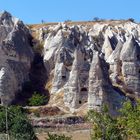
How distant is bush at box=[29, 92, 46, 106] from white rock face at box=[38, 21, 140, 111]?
142cm

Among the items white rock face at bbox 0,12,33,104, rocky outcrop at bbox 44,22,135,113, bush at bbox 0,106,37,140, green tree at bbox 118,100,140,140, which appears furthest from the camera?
white rock face at bbox 0,12,33,104

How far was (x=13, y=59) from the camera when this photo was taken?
200 ft

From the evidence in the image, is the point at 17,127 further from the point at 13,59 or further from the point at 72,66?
the point at 13,59

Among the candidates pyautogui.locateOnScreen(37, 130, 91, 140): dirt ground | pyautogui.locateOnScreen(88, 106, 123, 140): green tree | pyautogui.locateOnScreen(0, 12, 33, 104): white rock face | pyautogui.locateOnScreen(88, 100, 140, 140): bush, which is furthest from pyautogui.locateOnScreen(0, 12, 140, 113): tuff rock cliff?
pyautogui.locateOnScreen(88, 106, 123, 140): green tree

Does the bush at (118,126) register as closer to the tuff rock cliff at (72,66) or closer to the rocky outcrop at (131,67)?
the tuff rock cliff at (72,66)

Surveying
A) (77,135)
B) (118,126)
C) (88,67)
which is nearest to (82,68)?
(88,67)

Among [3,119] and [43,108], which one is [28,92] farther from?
[3,119]

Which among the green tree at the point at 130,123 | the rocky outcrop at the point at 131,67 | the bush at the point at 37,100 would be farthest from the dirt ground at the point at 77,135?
the rocky outcrop at the point at 131,67

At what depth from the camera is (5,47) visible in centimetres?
6106

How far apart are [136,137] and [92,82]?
17.1 metres

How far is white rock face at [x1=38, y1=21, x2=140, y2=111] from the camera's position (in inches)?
2133

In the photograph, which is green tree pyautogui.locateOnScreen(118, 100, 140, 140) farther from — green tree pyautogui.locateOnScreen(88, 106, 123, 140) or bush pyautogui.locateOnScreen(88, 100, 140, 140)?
green tree pyautogui.locateOnScreen(88, 106, 123, 140)

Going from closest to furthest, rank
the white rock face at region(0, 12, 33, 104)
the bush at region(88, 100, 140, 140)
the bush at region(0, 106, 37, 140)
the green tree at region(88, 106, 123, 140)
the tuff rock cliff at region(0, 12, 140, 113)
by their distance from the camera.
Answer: the bush at region(88, 100, 140, 140)
the green tree at region(88, 106, 123, 140)
the bush at region(0, 106, 37, 140)
the tuff rock cliff at region(0, 12, 140, 113)
the white rock face at region(0, 12, 33, 104)

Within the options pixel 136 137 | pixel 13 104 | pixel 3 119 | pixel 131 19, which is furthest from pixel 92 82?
pixel 131 19
